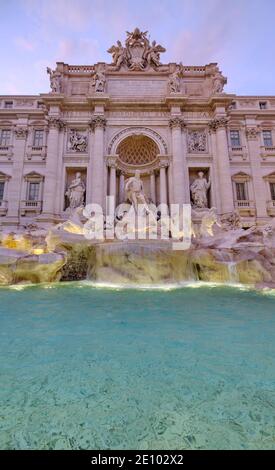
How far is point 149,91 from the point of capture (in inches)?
679

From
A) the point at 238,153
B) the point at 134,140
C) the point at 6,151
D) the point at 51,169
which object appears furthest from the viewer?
the point at 238,153

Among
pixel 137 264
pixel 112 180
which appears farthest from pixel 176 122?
pixel 137 264

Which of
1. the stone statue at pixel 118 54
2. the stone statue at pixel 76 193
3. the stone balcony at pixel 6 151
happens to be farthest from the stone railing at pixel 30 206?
the stone statue at pixel 118 54

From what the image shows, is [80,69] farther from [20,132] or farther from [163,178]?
[163,178]

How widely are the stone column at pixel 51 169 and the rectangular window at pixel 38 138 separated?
6.66 ft

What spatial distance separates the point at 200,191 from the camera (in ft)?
52.3

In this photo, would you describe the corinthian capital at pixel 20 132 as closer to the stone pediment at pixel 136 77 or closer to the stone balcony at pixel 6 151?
the stone balcony at pixel 6 151

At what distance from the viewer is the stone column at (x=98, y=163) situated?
49.7 ft

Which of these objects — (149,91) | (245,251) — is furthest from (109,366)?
(149,91)

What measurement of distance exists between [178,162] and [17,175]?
11905mm

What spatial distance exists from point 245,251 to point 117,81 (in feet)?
54.4

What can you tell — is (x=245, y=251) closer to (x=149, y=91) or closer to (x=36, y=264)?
(x=36, y=264)

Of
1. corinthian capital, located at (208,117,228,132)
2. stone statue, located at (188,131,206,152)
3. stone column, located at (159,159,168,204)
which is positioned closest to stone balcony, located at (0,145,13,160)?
stone column, located at (159,159,168,204)

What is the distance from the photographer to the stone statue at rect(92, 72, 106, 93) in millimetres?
16328
